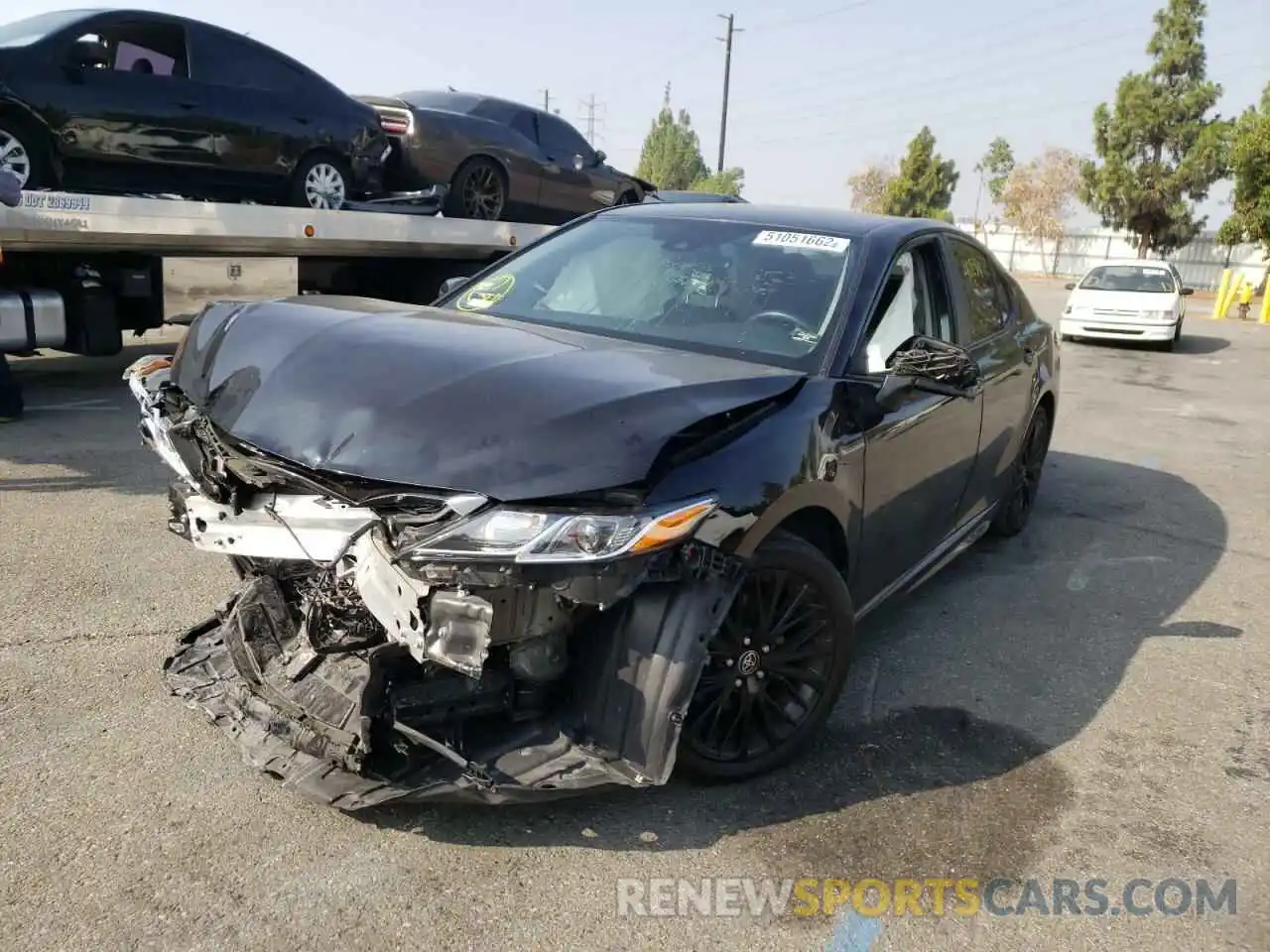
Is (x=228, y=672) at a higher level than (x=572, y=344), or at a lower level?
lower

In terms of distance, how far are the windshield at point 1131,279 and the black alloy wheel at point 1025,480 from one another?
13351 millimetres

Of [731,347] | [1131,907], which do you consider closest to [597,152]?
[731,347]

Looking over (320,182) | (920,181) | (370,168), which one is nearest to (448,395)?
(320,182)

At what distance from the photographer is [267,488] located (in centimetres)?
280

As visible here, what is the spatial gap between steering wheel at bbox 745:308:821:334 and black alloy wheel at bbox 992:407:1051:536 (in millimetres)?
2329

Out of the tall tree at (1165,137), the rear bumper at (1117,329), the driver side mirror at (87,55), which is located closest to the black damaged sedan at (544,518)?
the driver side mirror at (87,55)

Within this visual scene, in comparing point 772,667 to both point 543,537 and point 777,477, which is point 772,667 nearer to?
point 777,477

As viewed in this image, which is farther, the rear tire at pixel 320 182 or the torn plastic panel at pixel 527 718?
the rear tire at pixel 320 182

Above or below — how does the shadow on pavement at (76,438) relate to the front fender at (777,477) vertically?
below

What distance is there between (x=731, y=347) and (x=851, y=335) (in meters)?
0.41

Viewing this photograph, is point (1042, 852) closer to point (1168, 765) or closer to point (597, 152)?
point (1168, 765)

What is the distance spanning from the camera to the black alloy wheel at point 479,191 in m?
10.1

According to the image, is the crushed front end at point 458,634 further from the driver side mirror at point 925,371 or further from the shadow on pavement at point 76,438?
the shadow on pavement at point 76,438

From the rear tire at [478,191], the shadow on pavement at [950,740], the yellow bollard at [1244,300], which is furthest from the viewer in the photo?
the yellow bollard at [1244,300]
